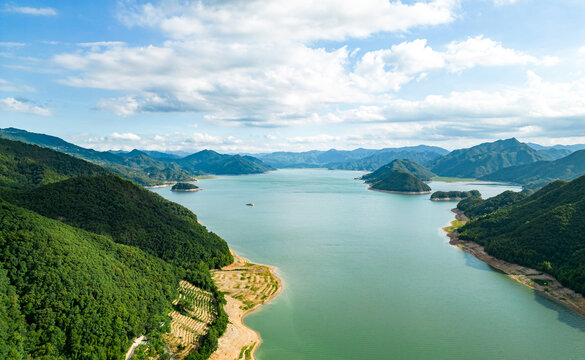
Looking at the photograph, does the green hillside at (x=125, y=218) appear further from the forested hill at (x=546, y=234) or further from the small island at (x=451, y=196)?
the small island at (x=451, y=196)

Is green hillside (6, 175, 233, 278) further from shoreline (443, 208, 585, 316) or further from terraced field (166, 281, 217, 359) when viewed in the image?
shoreline (443, 208, 585, 316)

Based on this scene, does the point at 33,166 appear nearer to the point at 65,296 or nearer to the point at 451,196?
the point at 65,296

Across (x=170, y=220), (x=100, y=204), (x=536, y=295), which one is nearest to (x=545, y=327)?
(x=536, y=295)

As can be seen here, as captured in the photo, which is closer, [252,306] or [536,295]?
[252,306]

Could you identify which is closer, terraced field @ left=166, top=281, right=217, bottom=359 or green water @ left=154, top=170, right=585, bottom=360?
terraced field @ left=166, top=281, right=217, bottom=359

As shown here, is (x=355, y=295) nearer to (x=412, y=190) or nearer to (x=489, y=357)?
(x=489, y=357)

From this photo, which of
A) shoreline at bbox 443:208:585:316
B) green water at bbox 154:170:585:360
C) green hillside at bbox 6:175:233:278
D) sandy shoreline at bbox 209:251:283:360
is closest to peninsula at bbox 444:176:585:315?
shoreline at bbox 443:208:585:316
